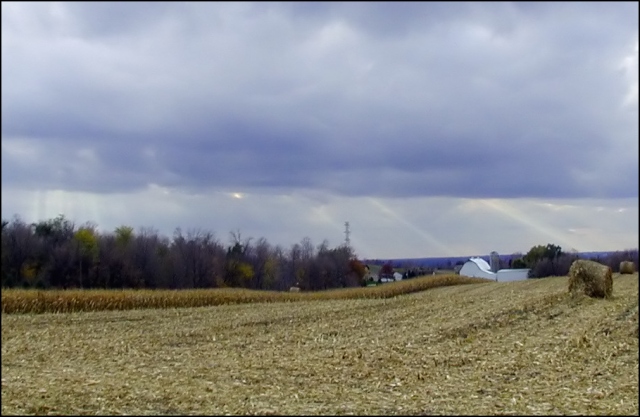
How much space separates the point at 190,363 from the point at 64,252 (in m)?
3.16

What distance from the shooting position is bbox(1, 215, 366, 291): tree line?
10.5 meters

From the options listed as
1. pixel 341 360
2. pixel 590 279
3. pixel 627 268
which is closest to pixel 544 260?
pixel 590 279

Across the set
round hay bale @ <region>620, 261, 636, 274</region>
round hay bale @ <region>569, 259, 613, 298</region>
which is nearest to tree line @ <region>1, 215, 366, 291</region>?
round hay bale @ <region>569, 259, 613, 298</region>

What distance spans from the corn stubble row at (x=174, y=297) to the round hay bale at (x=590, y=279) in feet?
12.5

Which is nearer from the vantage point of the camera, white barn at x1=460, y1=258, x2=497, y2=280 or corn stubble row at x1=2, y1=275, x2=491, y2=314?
white barn at x1=460, y1=258, x2=497, y2=280

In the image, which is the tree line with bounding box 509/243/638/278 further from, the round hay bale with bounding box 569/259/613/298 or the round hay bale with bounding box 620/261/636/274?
the round hay bale with bounding box 620/261/636/274

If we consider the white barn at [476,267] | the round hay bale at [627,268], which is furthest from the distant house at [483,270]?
the round hay bale at [627,268]

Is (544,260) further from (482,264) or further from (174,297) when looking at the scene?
(174,297)

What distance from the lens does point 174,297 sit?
827 inches

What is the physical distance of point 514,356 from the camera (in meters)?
10.5

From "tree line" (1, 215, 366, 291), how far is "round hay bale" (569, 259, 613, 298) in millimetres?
6469

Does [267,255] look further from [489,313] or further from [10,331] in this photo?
[10,331]

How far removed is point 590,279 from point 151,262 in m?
12.1

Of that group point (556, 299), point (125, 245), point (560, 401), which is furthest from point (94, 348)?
point (556, 299)
